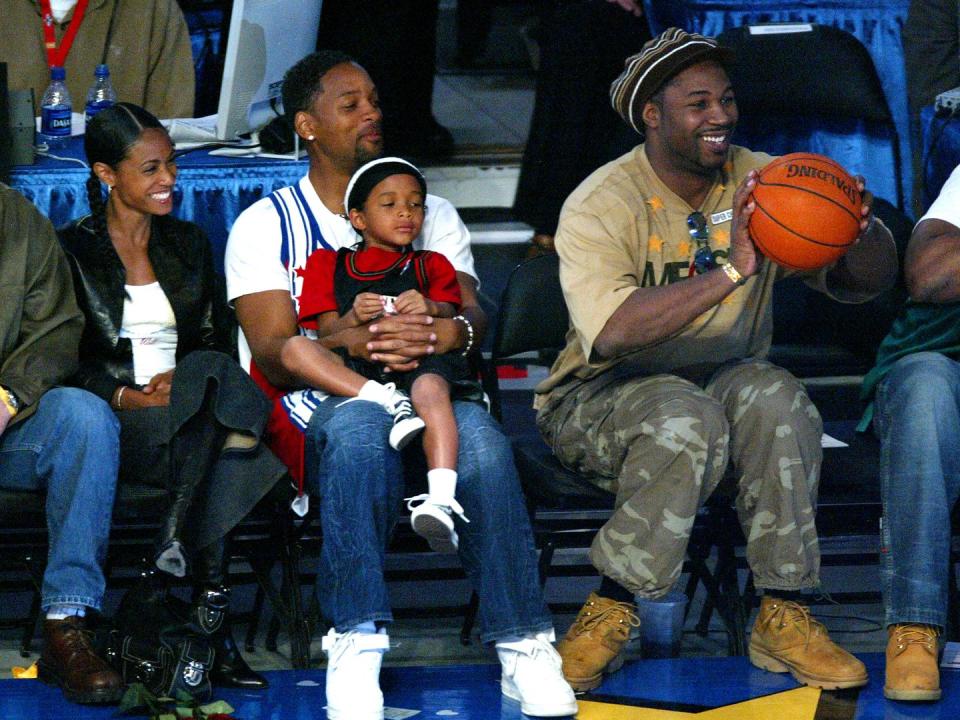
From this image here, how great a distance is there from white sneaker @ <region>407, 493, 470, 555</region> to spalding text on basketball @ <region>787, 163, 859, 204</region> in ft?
3.76

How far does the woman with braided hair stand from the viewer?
13.6 feet

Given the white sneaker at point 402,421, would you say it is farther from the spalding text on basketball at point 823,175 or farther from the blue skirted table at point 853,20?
the blue skirted table at point 853,20

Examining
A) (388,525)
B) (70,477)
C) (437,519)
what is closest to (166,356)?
(70,477)

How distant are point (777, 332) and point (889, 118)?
1090 millimetres

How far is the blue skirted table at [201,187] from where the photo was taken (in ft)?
16.7

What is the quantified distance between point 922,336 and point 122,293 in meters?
2.12

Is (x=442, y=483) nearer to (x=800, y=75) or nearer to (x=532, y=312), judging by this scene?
(x=532, y=312)

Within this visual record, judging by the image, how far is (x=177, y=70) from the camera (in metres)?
6.20

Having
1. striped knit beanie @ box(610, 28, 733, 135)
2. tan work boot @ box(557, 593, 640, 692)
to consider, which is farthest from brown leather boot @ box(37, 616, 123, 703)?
striped knit beanie @ box(610, 28, 733, 135)

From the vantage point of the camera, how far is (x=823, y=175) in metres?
4.12

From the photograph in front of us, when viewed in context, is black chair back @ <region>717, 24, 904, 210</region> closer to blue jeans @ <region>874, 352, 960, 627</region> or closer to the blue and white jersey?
the blue and white jersey

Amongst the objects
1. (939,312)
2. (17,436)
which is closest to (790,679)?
(939,312)

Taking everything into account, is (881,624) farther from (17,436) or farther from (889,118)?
(17,436)

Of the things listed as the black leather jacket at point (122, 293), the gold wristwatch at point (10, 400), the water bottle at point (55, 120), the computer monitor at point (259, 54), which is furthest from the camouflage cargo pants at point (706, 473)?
the water bottle at point (55, 120)
